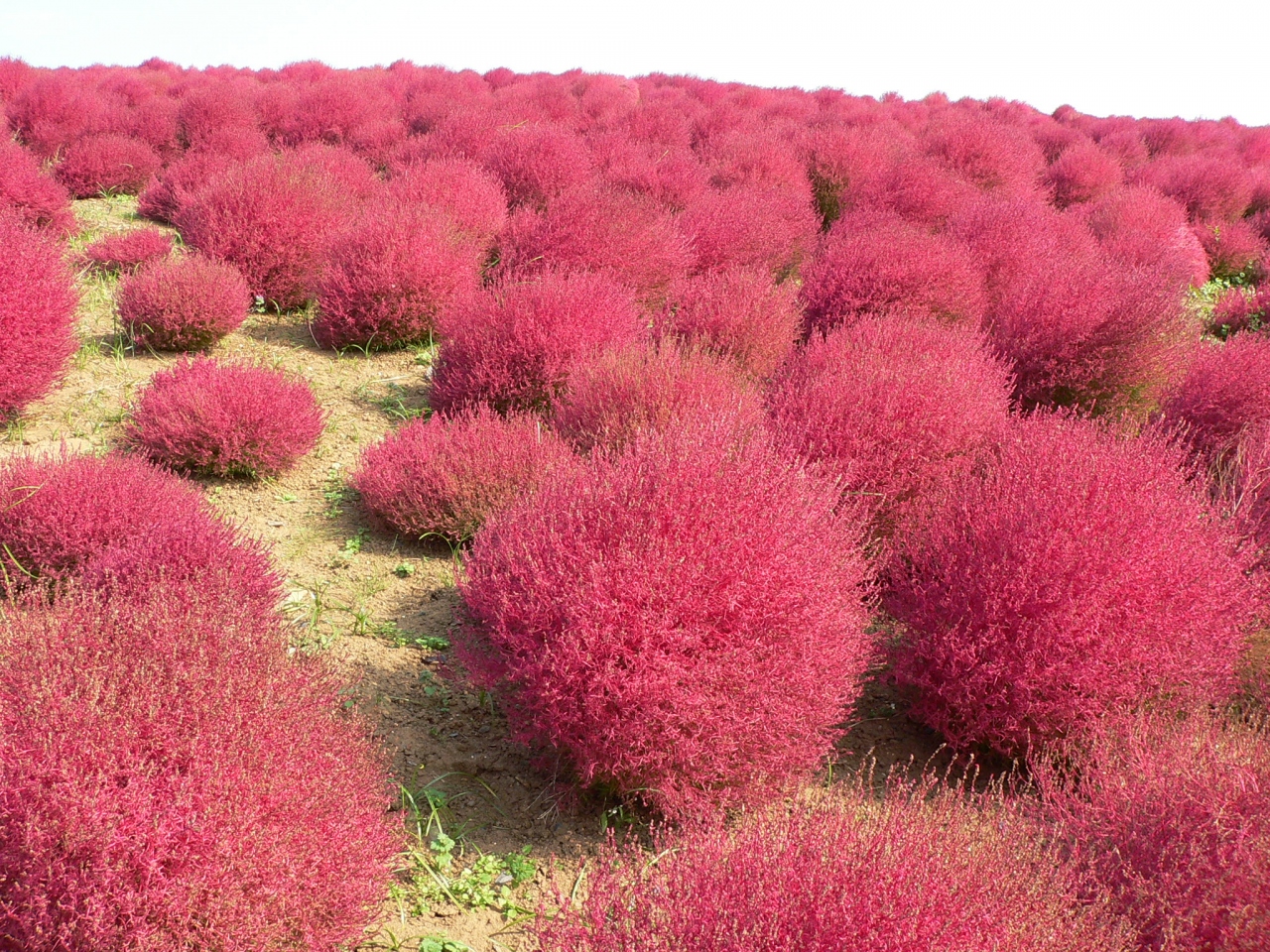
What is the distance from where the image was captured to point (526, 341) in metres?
4.78

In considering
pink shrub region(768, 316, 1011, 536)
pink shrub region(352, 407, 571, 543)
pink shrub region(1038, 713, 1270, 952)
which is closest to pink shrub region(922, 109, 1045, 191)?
pink shrub region(768, 316, 1011, 536)

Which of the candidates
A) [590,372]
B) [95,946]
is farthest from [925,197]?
[95,946]

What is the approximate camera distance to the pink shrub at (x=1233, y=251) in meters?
10.5

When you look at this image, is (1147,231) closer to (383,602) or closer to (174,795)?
(383,602)

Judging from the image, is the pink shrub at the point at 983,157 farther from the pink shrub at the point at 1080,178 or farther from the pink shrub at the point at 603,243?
the pink shrub at the point at 603,243

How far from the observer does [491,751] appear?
2988mm

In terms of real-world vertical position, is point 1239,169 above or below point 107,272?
above

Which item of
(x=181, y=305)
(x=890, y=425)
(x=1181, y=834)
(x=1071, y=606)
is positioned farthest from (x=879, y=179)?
(x=1181, y=834)

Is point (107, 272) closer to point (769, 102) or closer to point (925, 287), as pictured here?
point (925, 287)

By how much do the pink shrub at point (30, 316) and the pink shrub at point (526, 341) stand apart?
1861mm

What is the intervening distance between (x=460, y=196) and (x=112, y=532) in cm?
404

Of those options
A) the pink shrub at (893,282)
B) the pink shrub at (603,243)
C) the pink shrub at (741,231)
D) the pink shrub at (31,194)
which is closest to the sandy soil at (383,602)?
the pink shrub at (603,243)

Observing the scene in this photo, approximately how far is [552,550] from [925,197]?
696 centimetres

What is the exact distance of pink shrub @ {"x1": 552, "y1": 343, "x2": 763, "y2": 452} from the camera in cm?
393
